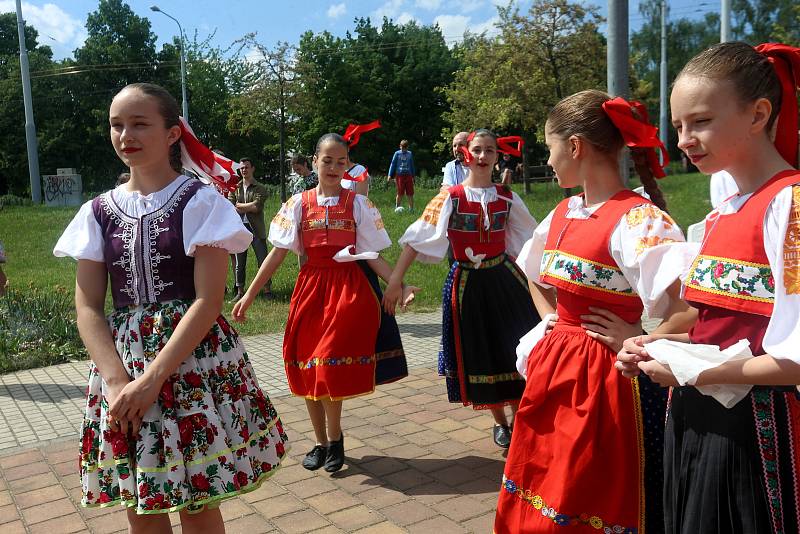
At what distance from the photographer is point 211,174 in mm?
2844

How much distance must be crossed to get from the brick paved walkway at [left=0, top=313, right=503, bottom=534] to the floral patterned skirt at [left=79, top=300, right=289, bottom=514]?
119cm

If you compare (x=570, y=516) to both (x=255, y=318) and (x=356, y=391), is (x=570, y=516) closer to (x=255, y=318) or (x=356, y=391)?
(x=356, y=391)

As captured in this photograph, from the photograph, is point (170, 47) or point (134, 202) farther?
point (170, 47)

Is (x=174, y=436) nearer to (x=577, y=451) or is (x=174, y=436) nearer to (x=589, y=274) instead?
(x=577, y=451)

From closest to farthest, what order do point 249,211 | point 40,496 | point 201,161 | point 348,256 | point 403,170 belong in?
1. point 201,161
2. point 40,496
3. point 348,256
4. point 249,211
5. point 403,170

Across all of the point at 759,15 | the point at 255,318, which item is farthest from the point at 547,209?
the point at 759,15

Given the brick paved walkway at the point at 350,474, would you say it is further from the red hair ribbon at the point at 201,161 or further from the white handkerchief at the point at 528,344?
the red hair ribbon at the point at 201,161

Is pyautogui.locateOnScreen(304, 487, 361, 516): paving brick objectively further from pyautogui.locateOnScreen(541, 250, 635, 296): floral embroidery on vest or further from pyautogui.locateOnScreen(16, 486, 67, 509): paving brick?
pyautogui.locateOnScreen(541, 250, 635, 296): floral embroidery on vest

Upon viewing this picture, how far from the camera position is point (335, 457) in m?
4.25

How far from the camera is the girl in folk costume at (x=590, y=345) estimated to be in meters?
2.45

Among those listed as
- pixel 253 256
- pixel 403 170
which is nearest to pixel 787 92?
pixel 253 256

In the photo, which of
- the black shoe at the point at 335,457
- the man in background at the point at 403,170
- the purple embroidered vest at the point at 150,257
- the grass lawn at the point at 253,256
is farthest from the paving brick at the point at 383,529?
the man in background at the point at 403,170

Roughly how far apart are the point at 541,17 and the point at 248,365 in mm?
21697

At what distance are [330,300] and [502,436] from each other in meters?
1.35
